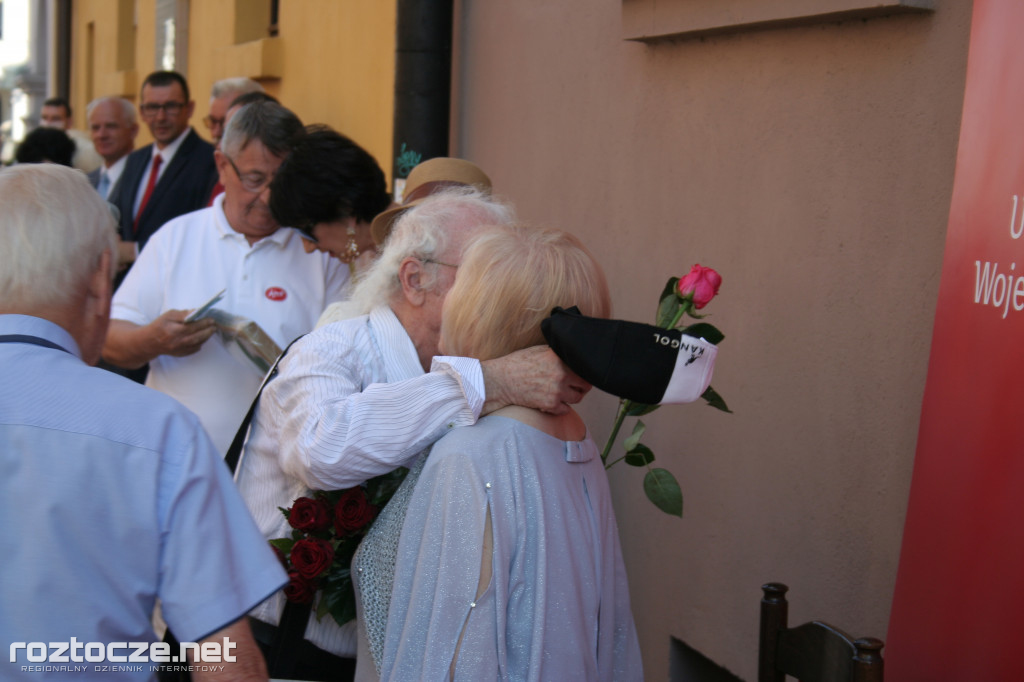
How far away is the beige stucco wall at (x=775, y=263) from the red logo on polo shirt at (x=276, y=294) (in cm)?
107

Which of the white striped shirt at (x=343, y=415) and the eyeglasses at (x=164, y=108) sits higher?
the eyeglasses at (x=164, y=108)

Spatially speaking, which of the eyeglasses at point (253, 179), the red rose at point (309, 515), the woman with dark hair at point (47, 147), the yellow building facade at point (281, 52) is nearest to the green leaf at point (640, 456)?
the red rose at point (309, 515)

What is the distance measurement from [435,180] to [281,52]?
174 inches

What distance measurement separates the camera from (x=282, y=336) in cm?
339

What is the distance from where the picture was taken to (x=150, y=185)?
552 centimetres

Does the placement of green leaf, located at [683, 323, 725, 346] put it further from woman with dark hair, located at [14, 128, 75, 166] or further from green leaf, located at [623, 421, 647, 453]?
woman with dark hair, located at [14, 128, 75, 166]

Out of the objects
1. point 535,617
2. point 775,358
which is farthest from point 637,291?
point 535,617

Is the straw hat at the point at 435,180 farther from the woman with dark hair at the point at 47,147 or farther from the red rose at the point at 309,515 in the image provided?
the woman with dark hair at the point at 47,147

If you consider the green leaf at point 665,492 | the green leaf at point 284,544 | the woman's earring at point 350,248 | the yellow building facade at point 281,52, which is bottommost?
the green leaf at point 284,544

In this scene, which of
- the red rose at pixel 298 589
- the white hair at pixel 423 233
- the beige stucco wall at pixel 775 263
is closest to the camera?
the red rose at pixel 298 589

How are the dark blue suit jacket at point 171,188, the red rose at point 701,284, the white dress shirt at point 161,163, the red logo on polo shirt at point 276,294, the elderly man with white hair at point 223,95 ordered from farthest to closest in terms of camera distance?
the elderly man with white hair at point 223,95, the white dress shirt at point 161,163, the dark blue suit jacket at point 171,188, the red logo on polo shirt at point 276,294, the red rose at point 701,284

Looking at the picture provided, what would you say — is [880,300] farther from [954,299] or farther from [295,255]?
[295,255]

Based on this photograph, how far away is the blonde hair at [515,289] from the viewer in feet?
6.02

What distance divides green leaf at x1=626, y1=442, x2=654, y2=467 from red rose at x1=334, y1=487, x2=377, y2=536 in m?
0.59
